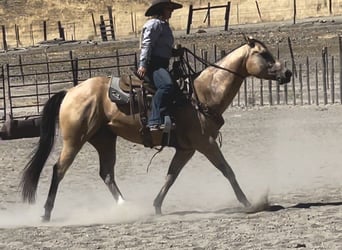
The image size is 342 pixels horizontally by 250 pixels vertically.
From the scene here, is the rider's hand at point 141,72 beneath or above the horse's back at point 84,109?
above

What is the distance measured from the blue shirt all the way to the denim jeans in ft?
0.68

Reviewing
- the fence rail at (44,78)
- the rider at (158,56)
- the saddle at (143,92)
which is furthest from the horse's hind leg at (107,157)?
the fence rail at (44,78)

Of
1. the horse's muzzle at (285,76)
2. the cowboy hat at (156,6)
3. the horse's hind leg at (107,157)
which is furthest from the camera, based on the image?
the horse's hind leg at (107,157)

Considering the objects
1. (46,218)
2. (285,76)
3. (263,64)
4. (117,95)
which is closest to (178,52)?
(117,95)

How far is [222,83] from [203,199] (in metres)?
1.79

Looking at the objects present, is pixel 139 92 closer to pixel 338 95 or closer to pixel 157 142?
pixel 157 142

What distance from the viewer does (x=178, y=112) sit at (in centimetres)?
1060

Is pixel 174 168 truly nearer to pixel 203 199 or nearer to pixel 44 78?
pixel 203 199

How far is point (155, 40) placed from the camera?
10.4m

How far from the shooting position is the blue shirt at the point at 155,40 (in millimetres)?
10383

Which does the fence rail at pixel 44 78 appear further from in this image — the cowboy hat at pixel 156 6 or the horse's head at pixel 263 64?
the horse's head at pixel 263 64

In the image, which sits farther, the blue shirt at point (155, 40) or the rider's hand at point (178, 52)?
the rider's hand at point (178, 52)

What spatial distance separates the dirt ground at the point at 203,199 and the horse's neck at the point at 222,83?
118cm

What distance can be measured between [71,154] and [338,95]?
1347cm
